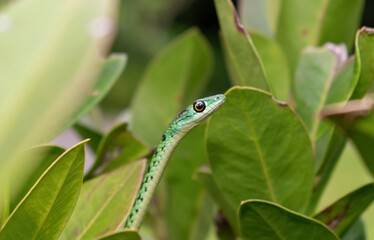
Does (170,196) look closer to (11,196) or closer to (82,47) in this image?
(11,196)

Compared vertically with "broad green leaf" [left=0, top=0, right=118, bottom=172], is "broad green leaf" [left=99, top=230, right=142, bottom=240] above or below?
Result: below

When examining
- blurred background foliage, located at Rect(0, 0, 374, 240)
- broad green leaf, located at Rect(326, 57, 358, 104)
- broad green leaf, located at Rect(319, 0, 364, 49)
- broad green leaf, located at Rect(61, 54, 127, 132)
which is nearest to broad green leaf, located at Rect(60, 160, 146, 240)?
blurred background foliage, located at Rect(0, 0, 374, 240)

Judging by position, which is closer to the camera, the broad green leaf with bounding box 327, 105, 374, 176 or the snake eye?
the broad green leaf with bounding box 327, 105, 374, 176

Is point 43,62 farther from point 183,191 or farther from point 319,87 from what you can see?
point 183,191

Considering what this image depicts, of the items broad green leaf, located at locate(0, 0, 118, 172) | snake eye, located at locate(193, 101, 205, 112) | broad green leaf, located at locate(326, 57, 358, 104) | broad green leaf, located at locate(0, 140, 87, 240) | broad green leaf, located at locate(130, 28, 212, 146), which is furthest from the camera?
broad green leaf, located at locate(130, 28, 212, 146)

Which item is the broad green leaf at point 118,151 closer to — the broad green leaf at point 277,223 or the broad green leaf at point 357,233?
the broad green leaf at point 277,223

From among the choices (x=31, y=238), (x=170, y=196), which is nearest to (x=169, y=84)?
(x=170, y=196)

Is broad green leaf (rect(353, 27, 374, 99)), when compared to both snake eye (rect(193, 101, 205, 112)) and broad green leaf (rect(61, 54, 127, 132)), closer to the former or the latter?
snake eye (rect(193, 101, 205, 112))
